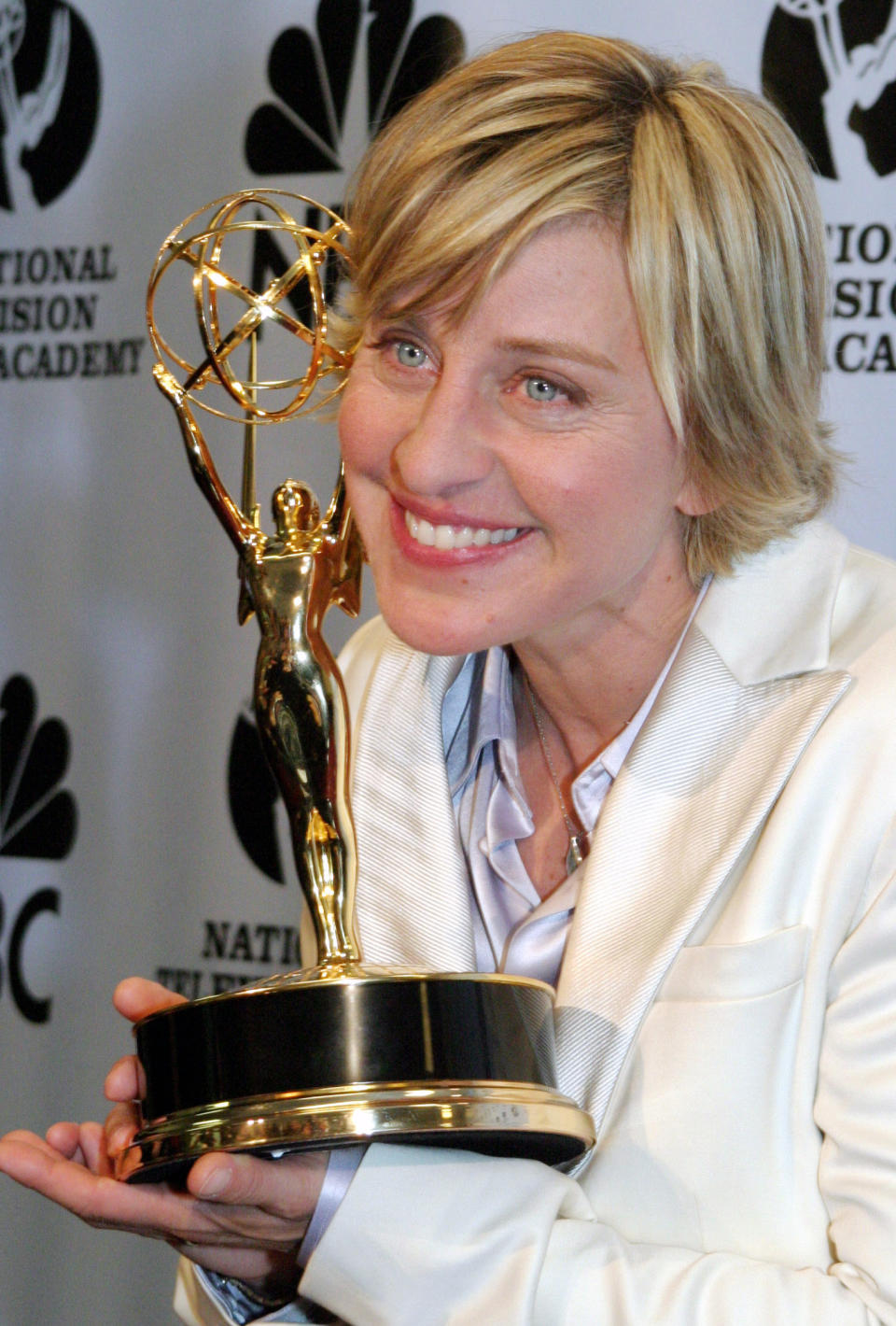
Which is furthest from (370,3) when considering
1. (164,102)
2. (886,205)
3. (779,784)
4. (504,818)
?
(779,784)

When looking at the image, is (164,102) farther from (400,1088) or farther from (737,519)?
(400,1088)

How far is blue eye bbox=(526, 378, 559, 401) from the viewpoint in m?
1.07

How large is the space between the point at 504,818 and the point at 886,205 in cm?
84

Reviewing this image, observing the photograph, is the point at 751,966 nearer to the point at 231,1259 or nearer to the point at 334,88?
the point at 231,1259

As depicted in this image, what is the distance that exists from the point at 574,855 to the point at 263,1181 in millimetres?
420

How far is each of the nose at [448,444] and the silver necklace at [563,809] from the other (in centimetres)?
32

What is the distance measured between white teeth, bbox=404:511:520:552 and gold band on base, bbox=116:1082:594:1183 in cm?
37

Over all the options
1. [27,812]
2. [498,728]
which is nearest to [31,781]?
[27,812]

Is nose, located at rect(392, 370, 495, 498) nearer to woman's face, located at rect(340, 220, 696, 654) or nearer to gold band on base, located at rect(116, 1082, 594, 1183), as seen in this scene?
woman's face, located at rect(340, 220, 696, 654)

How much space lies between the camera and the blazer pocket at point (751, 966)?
1.04m

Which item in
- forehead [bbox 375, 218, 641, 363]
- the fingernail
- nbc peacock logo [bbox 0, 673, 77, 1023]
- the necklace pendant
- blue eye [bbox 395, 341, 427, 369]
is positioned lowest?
nbc peacock logo [bbox 0, 673, 77, 1023]

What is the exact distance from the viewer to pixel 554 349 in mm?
1044

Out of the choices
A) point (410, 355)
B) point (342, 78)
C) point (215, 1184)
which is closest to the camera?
point (215, 1184)

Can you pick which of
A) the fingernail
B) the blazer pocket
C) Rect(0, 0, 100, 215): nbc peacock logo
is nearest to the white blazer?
the blazer pocket
